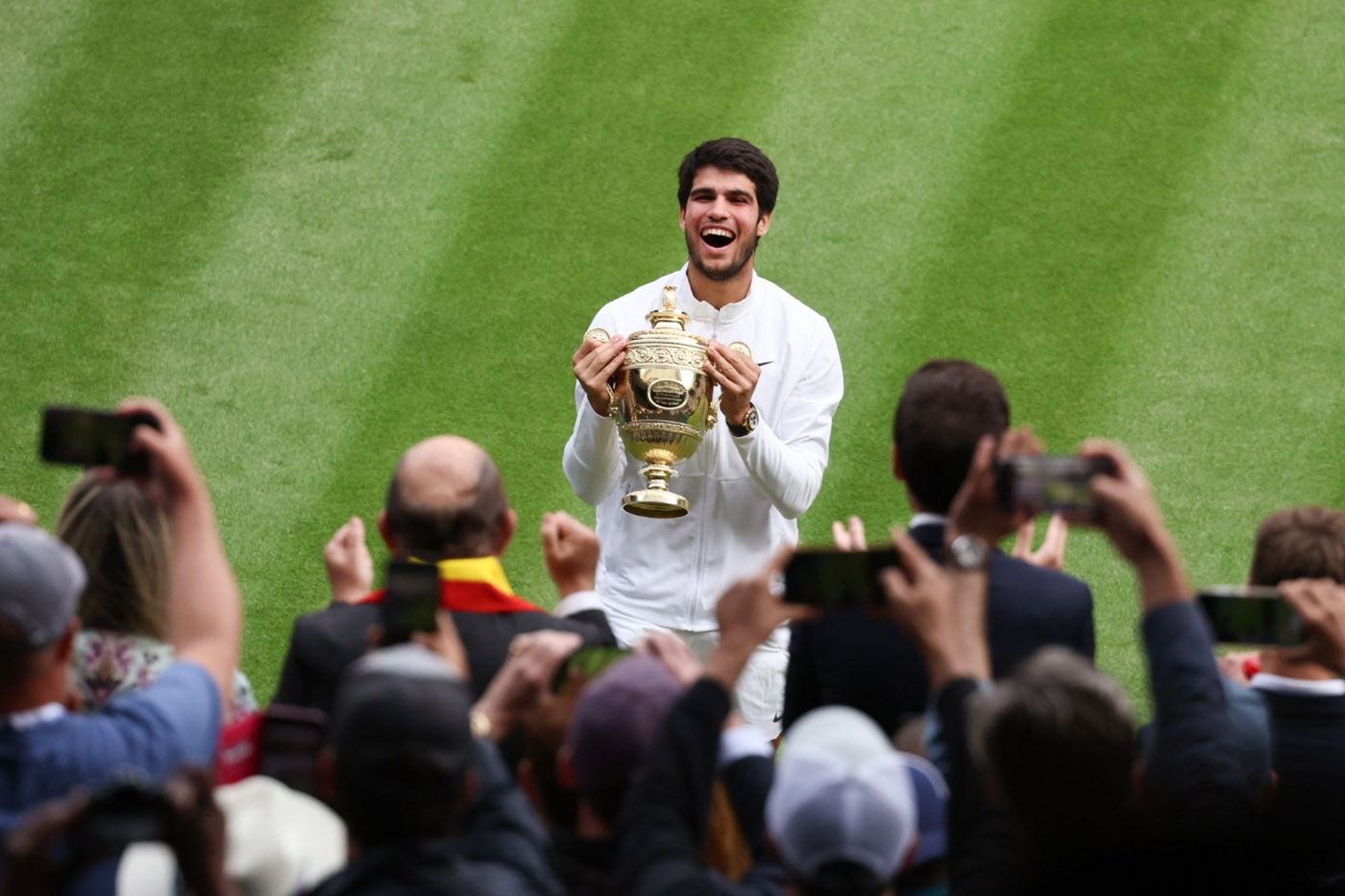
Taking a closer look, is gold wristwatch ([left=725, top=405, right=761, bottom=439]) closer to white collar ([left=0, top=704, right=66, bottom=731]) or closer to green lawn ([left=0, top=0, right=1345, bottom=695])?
green lawn ([left=0, top=0, right=1345, bottom=695])

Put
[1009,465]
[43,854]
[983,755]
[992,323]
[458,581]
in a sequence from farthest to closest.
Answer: [992,323] < [458,581] < [1009,465] < [983,755] < [43,854]

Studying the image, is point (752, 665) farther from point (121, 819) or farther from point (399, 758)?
point (121, 819)

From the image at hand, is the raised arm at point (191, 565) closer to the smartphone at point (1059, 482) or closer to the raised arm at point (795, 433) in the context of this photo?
the smartphone at point (1059, 482)

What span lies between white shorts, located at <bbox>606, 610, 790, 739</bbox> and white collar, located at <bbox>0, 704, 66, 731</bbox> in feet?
8.08

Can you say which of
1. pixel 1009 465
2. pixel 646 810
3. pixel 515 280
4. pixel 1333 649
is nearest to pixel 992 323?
pixel 515 280

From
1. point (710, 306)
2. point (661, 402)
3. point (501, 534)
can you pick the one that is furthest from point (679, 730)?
point (710, 306)

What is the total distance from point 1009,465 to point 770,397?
7.90 feet

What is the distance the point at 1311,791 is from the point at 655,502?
2.02 metres

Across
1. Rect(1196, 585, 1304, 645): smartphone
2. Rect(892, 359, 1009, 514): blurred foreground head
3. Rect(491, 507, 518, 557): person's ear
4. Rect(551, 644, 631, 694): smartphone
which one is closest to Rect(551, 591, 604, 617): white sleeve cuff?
Rect(491, 507, 518, 557): person's ear

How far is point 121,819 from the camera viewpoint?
7.92 feet

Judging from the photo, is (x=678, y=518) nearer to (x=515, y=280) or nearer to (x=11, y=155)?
(x=515, y=280)

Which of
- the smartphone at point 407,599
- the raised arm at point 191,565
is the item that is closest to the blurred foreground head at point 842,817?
the smartphone at point 407,599

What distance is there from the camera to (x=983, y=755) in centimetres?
259

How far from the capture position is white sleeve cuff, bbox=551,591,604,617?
3854 mm
